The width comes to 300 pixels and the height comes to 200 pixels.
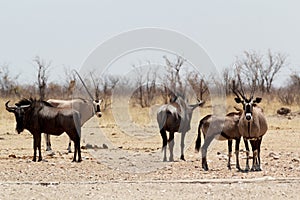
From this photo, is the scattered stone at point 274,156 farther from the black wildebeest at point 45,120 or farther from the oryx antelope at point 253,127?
the black wildebeest at point 45,120

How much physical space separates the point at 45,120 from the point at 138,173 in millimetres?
3966

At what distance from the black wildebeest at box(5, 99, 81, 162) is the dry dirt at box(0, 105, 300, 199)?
70 centimetres

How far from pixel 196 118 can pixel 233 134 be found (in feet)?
50.9

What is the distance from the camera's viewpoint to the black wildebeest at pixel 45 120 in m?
16.9

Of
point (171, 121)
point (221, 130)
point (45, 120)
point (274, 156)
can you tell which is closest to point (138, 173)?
point (221, 130)

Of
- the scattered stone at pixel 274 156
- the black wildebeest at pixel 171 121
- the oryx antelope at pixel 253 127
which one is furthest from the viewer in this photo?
the black wildebeest at pixel 171 121

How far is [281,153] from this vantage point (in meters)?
18.3

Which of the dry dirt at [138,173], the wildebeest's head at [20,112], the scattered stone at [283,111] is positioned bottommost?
the dry dirt at [138,173]

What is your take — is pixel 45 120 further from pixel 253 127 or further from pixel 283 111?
pixel 283 111

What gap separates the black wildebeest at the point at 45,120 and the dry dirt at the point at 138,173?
704 millimetres

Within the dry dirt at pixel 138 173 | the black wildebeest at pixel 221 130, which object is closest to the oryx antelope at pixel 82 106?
the dry dirt at pixel 138 173

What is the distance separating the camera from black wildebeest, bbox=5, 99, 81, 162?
16.9 m

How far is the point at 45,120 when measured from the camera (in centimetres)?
1703

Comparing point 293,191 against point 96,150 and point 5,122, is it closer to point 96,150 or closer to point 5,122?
point 96,150
